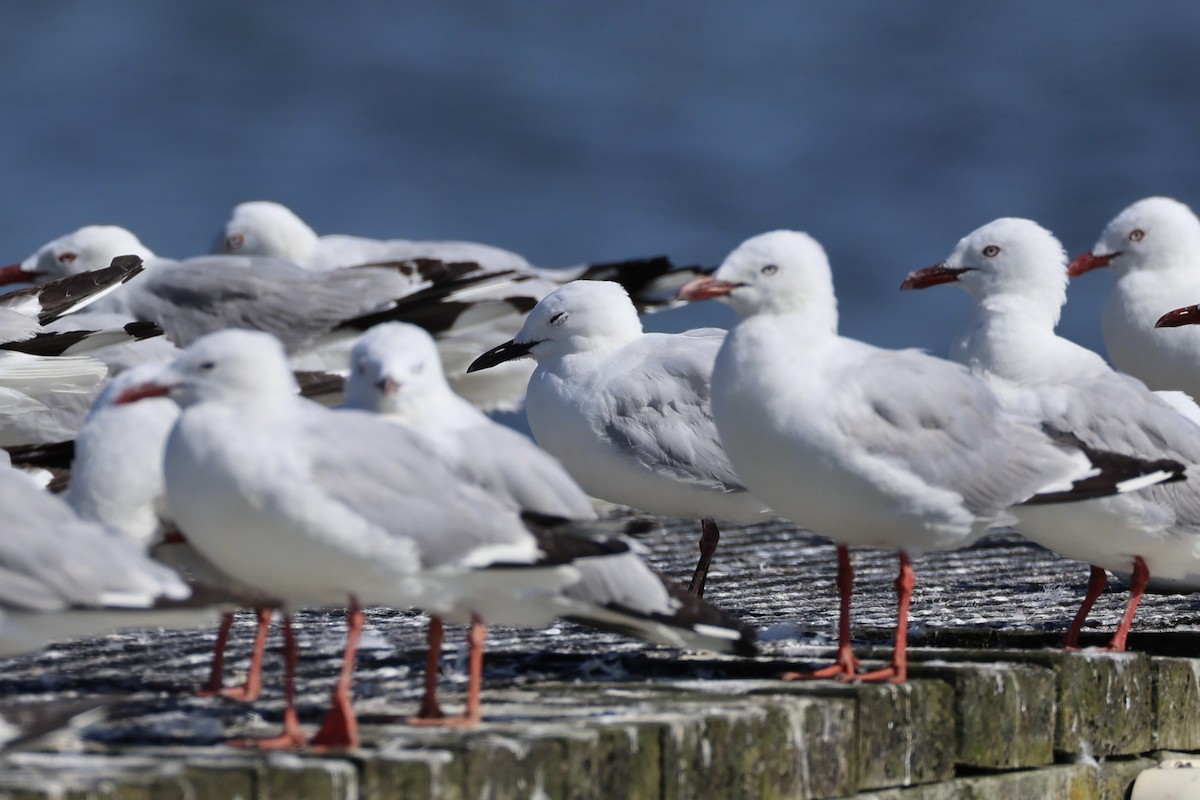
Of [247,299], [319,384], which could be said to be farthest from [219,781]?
[247,299]

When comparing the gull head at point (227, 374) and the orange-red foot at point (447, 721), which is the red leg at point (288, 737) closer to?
the orange-red foot at point (447, 721)

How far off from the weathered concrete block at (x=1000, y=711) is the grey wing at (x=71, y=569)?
5.85ft

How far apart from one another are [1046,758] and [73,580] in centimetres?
233

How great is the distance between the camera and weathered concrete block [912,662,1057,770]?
421cm

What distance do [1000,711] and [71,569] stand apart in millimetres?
2095

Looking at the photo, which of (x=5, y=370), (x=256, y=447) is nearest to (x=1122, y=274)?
(x=5, y=370)

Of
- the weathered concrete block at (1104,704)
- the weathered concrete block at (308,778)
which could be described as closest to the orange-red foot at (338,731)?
the weathered concrete block at (308,778)

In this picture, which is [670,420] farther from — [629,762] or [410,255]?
[410,255]

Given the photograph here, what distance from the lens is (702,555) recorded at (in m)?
6.39

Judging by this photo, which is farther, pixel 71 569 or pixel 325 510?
pixel 71 569

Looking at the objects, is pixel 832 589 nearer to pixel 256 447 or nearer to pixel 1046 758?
pixel 1046 758

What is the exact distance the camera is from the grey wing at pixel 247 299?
8.38 meters

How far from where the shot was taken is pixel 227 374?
133 inches

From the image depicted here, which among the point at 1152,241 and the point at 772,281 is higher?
the point at 1152,241
